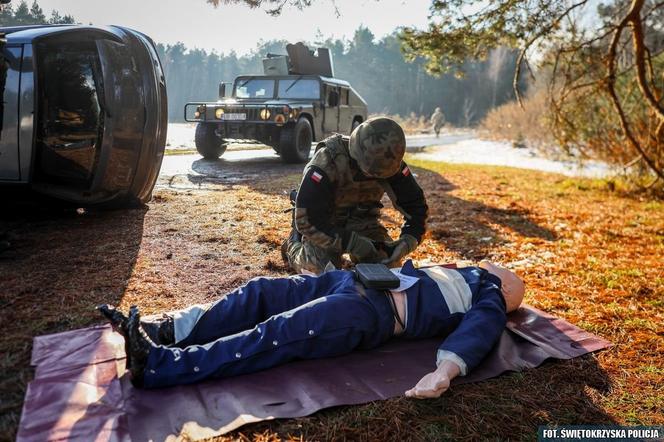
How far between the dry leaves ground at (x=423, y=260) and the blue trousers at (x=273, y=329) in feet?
1.07

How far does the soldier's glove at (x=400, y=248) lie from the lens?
3.44 metres

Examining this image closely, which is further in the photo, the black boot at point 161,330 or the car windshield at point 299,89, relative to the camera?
the car windshield at point 299,89

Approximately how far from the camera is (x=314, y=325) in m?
2.24

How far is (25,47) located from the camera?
4.26 metres

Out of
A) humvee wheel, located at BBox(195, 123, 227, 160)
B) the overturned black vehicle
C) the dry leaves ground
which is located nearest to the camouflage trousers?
the dry leaves ground

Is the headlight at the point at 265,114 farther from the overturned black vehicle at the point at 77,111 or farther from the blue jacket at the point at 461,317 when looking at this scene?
the blue jacket at the point at 461,317

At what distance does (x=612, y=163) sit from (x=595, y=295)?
7740 mm

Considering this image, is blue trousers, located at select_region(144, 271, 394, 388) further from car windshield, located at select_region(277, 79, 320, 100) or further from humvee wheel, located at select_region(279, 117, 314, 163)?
car windshield, located at select_region(277, 79, 320, 100)

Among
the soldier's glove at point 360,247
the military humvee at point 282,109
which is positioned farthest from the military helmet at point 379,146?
the military humvee at point 282,109

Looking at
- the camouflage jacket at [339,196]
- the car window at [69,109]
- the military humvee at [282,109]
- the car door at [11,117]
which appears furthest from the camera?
the military humvee at [282,109]

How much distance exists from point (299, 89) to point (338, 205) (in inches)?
314

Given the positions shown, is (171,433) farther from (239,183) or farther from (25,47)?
(239,183)

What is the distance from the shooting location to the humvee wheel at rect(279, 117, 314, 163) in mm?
10164

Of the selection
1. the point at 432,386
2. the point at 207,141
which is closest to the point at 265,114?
the point at 207,141
